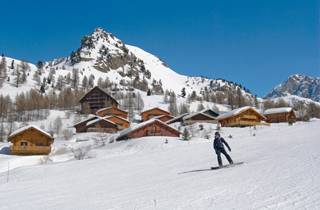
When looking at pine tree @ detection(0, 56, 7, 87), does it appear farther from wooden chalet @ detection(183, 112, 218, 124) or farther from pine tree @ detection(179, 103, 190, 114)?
wooden chalet @ detection(183, 112, 218, 124)

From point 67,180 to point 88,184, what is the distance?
310 cm

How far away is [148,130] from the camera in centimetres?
5794

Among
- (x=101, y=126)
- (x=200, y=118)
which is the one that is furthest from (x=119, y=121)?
(x=200, y=118)

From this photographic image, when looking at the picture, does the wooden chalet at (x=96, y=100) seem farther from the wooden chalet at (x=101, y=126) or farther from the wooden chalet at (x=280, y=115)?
the wooden chalet at (x=280, y=115)

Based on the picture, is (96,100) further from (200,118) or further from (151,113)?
(200,118)

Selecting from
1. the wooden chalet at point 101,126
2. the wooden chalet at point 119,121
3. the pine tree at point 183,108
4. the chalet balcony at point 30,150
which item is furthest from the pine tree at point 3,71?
the chalet balcony at point 30,150

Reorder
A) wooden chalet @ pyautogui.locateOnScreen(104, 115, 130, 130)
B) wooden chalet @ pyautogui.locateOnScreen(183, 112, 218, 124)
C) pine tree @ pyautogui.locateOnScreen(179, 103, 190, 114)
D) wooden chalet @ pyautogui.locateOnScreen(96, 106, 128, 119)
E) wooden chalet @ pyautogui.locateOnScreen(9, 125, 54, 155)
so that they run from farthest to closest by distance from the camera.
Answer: pine tree @ pyautogui.locateOnScreen(179, 103, 190, 114), wooden chalet @ pyautogui.locateOnScreen(96, 106, 128, 119), wooden chalet @ pyautogui.locateOnScreen(104, 115, 130, 130), wooden chalet @ pyautogui.locateOnScreen(183, 112, 218, 124), wooden chalet @ pyautogui.locateOnScreen(9, 125, 54, 155)

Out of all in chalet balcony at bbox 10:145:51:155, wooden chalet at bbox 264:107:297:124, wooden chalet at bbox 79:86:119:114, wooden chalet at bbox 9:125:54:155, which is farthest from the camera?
wooden chalet at bbox 79:86:119:114

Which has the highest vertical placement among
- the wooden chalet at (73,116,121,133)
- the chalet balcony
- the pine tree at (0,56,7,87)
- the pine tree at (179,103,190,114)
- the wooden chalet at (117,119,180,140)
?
the pine tree at (0,56,7,87)

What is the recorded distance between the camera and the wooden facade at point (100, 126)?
75938 mm

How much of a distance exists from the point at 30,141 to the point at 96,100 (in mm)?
52683

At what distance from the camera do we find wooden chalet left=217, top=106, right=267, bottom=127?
234ft

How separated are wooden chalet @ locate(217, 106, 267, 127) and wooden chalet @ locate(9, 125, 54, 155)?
103ft

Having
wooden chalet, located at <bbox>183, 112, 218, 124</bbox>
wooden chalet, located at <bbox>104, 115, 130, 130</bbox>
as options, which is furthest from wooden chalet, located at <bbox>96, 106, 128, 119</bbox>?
wooden chalet, located at <bbox>183, 112, 218, 124</bbox>
